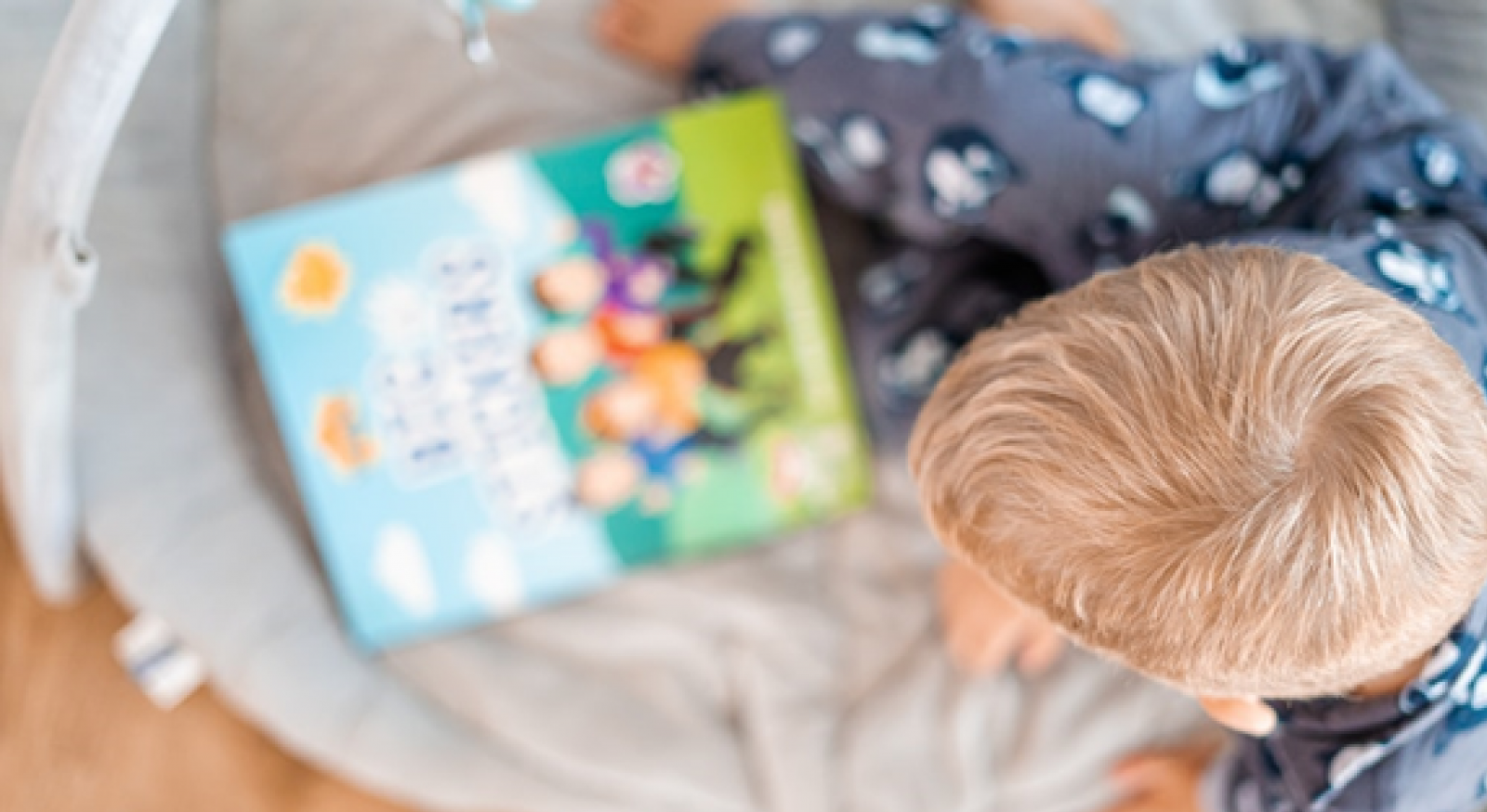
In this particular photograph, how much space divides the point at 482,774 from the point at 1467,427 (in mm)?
579

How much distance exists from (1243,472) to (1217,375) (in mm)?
35

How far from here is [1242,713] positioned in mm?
527

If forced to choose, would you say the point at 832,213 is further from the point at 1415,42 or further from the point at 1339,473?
the point at 1339,473

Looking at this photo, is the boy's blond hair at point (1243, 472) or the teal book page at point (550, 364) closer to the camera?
the boy's blond hair at point (1243, 472)

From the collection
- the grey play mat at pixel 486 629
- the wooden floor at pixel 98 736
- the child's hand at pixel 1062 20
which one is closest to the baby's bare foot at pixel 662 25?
the grey play mat at pixel 486 629

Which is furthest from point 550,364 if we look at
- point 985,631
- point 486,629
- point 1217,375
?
point 1217,375

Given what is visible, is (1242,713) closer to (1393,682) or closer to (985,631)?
(1393,682)

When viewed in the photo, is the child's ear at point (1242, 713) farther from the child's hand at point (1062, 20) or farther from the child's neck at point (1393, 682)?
the child's hand at point (1062, 20)

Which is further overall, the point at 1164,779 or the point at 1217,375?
the point at 1164,779

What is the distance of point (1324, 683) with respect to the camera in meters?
0.46

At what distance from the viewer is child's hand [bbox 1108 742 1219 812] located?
776 mm

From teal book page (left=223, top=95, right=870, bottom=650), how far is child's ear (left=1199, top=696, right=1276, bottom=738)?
0.32m

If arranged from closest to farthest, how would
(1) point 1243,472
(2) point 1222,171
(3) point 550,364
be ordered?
(1) point 1243,472, (2) point 1222,171, (3) point 550,364

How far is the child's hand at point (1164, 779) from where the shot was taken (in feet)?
2.55
